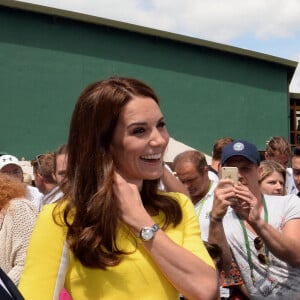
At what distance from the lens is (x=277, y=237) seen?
3.76 m

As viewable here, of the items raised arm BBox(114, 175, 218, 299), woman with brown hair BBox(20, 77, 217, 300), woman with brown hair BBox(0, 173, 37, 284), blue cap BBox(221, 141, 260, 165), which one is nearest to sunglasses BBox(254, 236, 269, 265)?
blue cap BBox(221, 141, 260, 165)

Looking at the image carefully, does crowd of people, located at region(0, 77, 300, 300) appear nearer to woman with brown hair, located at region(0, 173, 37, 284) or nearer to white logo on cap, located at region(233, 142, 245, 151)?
woman with brown hair, located at region(0, 173, 37, 284)

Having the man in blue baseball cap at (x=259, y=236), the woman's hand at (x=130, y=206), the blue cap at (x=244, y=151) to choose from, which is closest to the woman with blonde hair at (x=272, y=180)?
the blue cap at (x=244, y=151)

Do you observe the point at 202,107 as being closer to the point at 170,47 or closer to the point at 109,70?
the point at 170,47

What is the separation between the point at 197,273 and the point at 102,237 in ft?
1.13

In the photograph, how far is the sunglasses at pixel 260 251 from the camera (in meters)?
3.95

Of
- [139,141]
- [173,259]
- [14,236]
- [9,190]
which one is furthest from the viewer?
[9,190]

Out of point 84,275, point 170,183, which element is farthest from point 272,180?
point 84,275

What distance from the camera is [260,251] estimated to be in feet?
13.0

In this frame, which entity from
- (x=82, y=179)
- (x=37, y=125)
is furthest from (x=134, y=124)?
(x=37, y=125)

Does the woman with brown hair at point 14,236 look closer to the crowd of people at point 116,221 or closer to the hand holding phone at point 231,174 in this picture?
the hand holding phone at point 231,174

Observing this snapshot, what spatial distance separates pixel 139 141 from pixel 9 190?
1981 mm

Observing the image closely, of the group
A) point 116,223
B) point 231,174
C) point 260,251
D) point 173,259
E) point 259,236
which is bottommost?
point 260,251

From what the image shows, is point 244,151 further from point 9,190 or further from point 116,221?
point 116,221
